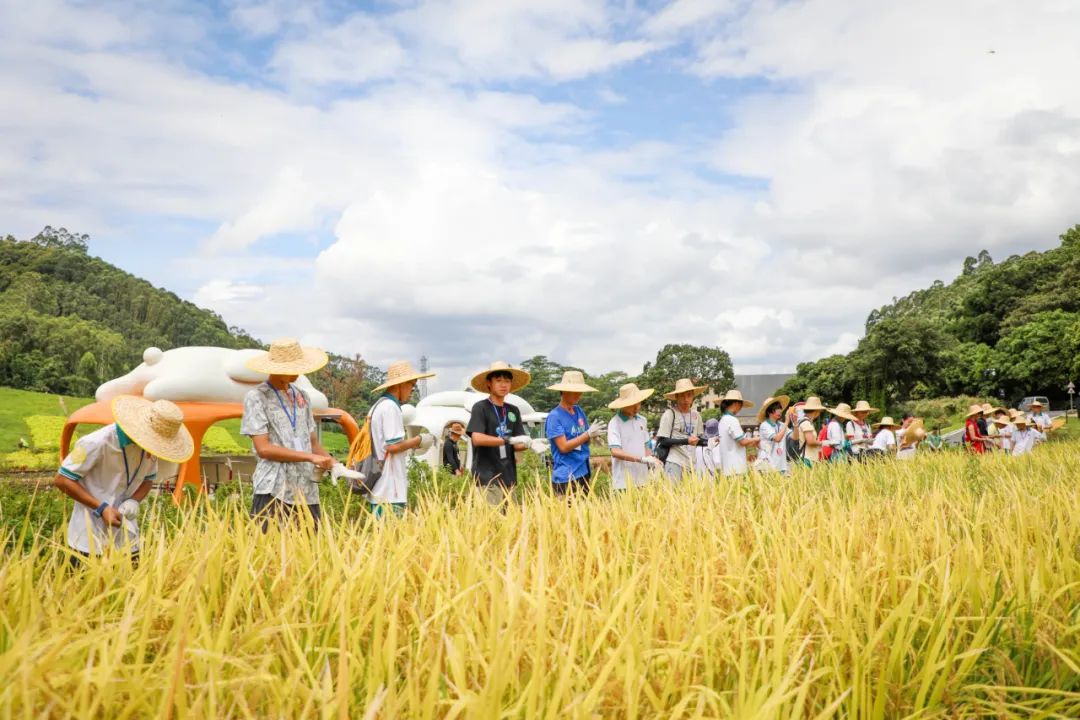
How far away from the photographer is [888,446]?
1221cm

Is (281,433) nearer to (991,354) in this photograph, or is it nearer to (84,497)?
(84,497)

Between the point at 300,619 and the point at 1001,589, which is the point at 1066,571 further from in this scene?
the point at 300,619

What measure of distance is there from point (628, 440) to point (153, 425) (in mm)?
3620

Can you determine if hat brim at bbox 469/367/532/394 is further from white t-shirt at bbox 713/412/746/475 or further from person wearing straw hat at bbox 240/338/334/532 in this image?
white t-shirt at bbox 713/412/746/475

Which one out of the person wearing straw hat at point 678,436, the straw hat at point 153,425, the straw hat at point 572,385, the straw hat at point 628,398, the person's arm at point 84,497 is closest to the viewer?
the person's arm at point 84,497

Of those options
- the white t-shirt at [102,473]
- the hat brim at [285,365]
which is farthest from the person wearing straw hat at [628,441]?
the white t-shirt at [102,473]

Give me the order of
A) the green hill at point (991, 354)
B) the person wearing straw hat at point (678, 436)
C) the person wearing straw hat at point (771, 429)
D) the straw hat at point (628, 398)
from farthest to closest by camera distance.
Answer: the green hill at point (991, 354) < the person wearing straw hat at point (771, 429) < the person wearing straw hat at point (678, 436) < the straw hat at point (628, 398)

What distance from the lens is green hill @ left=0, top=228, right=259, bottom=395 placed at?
44.1 metres

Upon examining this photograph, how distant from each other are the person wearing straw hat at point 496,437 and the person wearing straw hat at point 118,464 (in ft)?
6.32

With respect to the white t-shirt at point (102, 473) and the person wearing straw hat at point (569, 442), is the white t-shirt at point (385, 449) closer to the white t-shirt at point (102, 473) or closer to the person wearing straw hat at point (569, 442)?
the person wearing straw hat at point (569, 442)

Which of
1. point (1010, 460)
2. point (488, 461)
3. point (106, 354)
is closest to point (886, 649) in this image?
point (488, 461)

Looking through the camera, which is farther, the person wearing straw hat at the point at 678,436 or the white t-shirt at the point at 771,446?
the white t-shirt at the point at 771,446

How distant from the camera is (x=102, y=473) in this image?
13.5 ft

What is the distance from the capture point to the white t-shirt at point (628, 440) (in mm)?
6523
